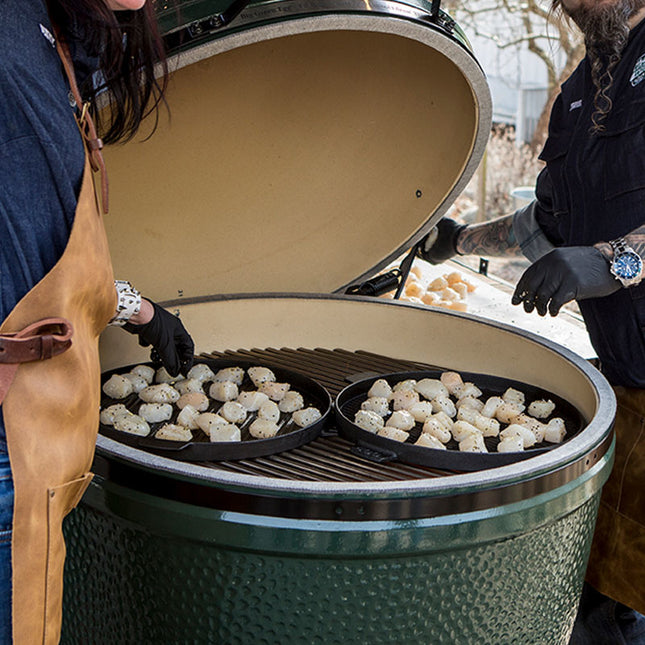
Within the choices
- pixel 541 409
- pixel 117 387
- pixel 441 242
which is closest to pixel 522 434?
pixel 541 409

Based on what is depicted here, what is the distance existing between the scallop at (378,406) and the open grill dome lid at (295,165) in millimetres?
823

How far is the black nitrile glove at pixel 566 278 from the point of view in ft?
6.63

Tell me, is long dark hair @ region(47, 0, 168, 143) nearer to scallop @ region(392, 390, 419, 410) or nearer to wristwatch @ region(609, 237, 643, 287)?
scallop @ region(392, 390, 419, 410)

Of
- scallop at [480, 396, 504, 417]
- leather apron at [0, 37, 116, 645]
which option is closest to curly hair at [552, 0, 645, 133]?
scallop at [480, 396, 504, 417]

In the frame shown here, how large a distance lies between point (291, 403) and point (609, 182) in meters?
1.12

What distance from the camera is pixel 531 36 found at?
10.8m

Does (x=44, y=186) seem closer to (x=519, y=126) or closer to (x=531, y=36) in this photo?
(x=531, y=36)

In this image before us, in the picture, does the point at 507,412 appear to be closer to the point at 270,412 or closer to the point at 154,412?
the point at 270,412

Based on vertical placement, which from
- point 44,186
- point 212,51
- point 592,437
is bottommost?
point 592,437

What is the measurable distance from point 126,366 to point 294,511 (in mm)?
1127

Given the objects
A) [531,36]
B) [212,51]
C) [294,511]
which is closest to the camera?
[294,511]

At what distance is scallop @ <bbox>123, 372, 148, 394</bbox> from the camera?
225cm

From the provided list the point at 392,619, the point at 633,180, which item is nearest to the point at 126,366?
the point at 392,619

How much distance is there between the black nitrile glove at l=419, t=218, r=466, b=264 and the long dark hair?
4.84 ft
